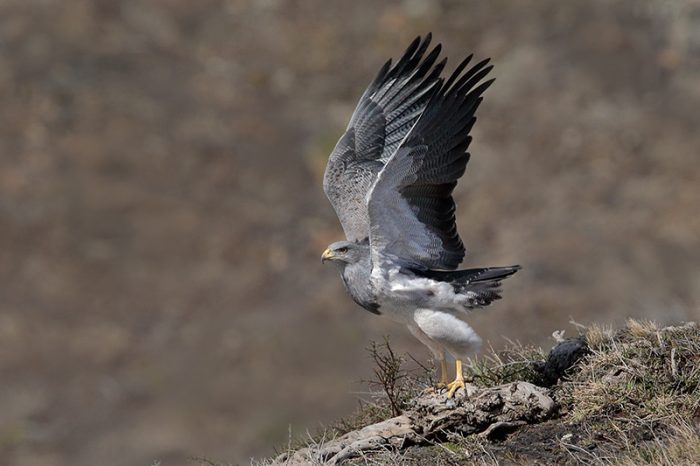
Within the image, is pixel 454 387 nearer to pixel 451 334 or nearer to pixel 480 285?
pixel 451 334

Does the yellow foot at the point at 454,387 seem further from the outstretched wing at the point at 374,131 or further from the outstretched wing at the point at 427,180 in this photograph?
the outstretched wing at the point at 374,131

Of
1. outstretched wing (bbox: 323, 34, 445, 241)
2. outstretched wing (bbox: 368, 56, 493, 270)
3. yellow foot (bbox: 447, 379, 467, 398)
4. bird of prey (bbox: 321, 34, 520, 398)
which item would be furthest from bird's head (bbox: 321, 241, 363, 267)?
yellow foot (bbox: 447, 379, 467, 398)

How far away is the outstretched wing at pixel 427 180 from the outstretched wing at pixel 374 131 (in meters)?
0.99

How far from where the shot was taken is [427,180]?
26.4 feet

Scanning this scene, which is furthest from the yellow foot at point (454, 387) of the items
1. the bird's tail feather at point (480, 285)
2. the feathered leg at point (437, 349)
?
the bird's tail feather at point (480, 285)

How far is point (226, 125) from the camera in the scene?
29.4 m

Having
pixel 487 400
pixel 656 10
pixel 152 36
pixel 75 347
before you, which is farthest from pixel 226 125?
pixel 487 400

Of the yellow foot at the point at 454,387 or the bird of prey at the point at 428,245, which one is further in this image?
the bird of prey at the point at 428,245

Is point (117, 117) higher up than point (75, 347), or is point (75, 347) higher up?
point (117, 117)

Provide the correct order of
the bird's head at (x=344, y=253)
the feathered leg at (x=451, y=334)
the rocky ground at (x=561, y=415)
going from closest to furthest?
1. the rocky ground at (x=561, y=415)
2. the feathered leg at (x=451, y=334)
3. the bird's head at (x=344, y=253)

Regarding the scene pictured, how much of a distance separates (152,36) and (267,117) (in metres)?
4.66

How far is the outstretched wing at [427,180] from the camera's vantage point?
7.93 m

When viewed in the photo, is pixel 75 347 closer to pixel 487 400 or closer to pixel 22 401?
pixel 22 401

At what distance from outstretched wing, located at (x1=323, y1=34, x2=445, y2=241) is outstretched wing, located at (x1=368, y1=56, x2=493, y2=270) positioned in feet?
3.23
